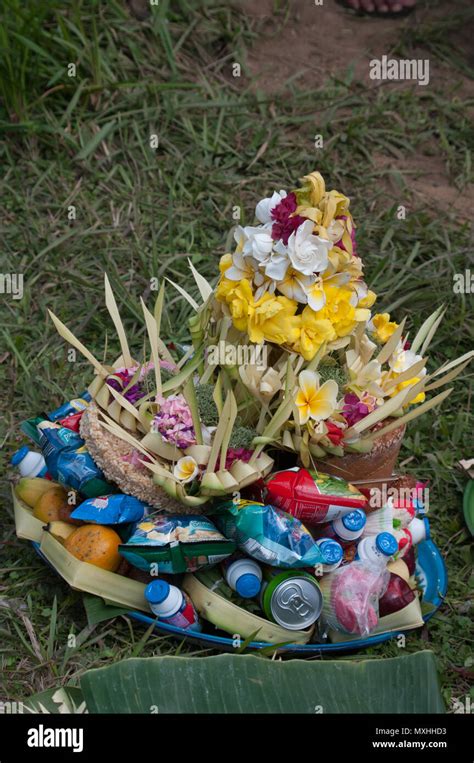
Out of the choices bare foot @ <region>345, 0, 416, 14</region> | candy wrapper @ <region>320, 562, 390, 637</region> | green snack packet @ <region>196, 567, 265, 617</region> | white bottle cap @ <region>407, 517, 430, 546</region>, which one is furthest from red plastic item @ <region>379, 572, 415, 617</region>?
bare foot @ <region>345, 0, 416, 14</region>

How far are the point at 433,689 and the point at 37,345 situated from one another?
163cm

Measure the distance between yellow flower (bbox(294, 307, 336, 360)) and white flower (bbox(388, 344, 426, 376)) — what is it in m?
0.24

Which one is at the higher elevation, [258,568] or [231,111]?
[231,111]

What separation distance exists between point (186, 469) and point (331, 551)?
344mm

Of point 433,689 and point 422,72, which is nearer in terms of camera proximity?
point 433,689

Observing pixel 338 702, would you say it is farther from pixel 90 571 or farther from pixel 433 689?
pixel 90 571

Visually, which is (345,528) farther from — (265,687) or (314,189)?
(314,189)

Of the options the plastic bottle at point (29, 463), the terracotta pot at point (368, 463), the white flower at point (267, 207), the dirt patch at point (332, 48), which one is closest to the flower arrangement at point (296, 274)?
the white flower at point (267, 207)

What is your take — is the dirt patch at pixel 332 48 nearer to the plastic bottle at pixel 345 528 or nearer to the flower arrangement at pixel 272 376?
the flower arrangement at pixel 272 376

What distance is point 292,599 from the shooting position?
1.95 meters
